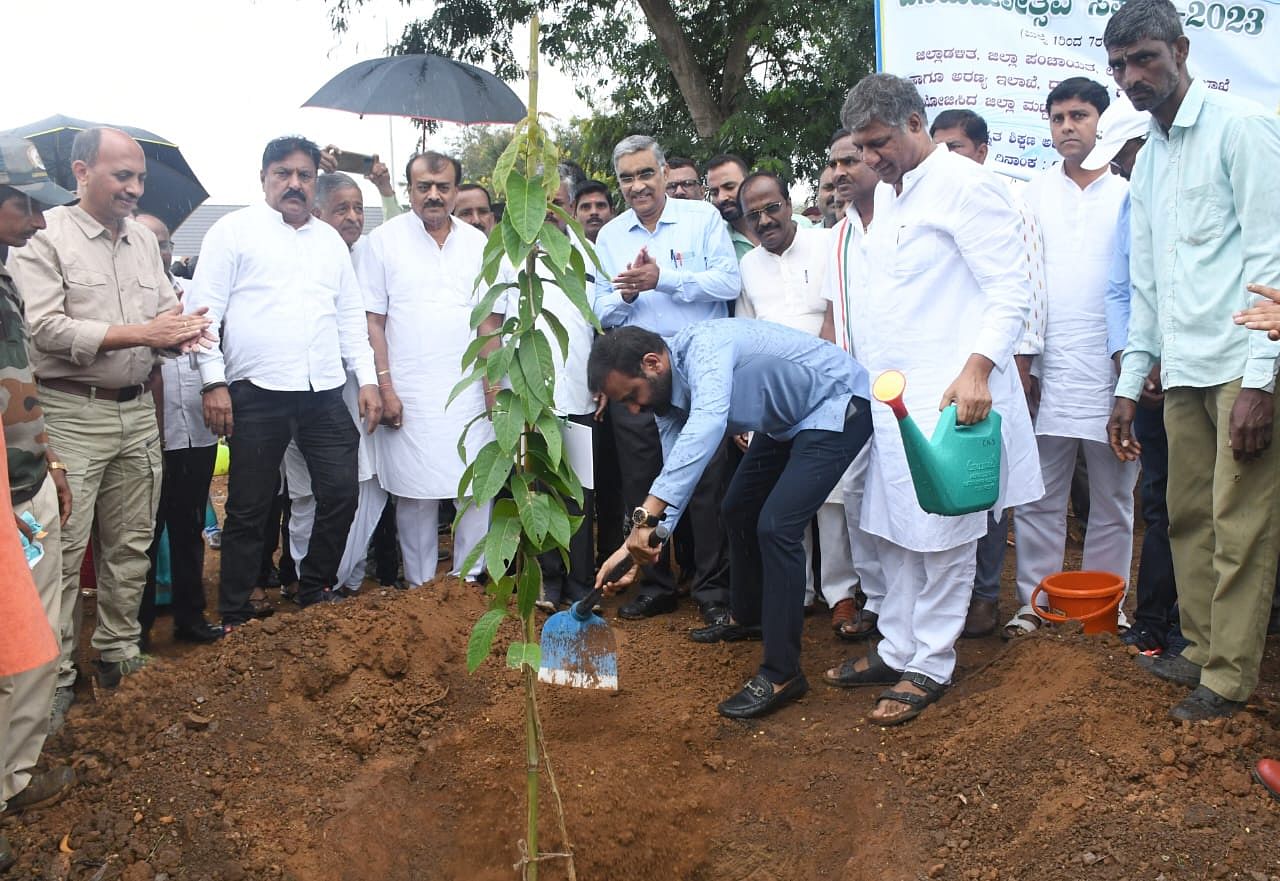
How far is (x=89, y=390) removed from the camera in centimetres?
379

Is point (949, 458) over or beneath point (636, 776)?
over

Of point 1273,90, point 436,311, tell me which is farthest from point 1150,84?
point 1273,90

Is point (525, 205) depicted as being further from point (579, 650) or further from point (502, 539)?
point (579, 650)

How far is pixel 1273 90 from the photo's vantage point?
18.9ft

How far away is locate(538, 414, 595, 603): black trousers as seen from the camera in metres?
4.81

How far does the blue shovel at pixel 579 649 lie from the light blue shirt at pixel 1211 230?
78.3 inches

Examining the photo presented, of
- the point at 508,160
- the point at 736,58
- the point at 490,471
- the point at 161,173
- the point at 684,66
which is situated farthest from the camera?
the point at 736,58

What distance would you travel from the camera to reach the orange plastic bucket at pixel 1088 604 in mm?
3754

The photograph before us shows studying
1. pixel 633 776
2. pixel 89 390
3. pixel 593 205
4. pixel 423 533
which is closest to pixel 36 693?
pixel 89 390

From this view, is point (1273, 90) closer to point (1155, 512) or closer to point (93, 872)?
point (1155, 512)

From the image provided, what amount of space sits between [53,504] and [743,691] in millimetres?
2344

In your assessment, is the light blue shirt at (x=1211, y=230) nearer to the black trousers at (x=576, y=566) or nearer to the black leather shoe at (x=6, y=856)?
the black trousers at (x=576, y=566)

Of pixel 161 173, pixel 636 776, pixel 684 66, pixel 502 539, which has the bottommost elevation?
pixel 636 776

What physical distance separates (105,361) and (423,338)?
1393 mm
